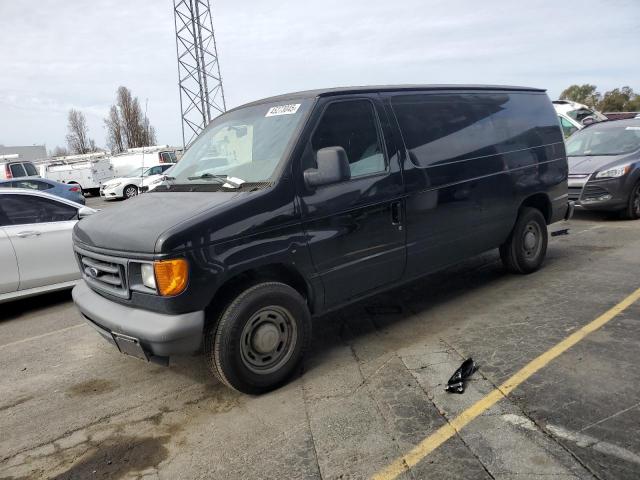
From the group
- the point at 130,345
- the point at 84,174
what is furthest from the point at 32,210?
the point at 84,174

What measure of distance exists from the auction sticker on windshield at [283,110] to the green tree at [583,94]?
5283cm

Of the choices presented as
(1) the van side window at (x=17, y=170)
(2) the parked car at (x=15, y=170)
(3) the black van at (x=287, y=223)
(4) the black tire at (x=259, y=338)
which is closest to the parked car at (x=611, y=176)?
(3) the black van at (x=287, y=223)

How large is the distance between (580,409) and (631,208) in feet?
23.3

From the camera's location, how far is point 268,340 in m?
3.59

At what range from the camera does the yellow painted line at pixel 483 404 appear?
2695 mm

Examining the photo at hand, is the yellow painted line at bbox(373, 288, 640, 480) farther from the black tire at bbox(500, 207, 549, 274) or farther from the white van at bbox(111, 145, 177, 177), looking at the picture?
the white van at bbox(111, 145, 177, 177)

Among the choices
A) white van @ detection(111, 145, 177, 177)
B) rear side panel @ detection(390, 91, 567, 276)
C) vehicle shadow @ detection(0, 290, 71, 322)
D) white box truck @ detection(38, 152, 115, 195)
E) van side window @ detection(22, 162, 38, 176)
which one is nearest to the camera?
rear side panel @ detection(390, 91, 567, 276)

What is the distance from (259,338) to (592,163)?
8.09 m

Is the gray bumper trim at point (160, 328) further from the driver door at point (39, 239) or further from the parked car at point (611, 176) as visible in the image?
the parked car at point (611, 176)

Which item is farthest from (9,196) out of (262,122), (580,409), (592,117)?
(592,117)

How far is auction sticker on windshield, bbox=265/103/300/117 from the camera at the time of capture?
13.1ft

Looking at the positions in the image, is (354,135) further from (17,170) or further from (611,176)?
(17,170)

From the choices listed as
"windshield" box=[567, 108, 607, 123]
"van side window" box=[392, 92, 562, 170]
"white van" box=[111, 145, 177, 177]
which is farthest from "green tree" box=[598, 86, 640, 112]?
"van side window" box=[392, 92, 562, 170]

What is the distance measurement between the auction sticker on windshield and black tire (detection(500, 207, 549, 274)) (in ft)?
10.0
